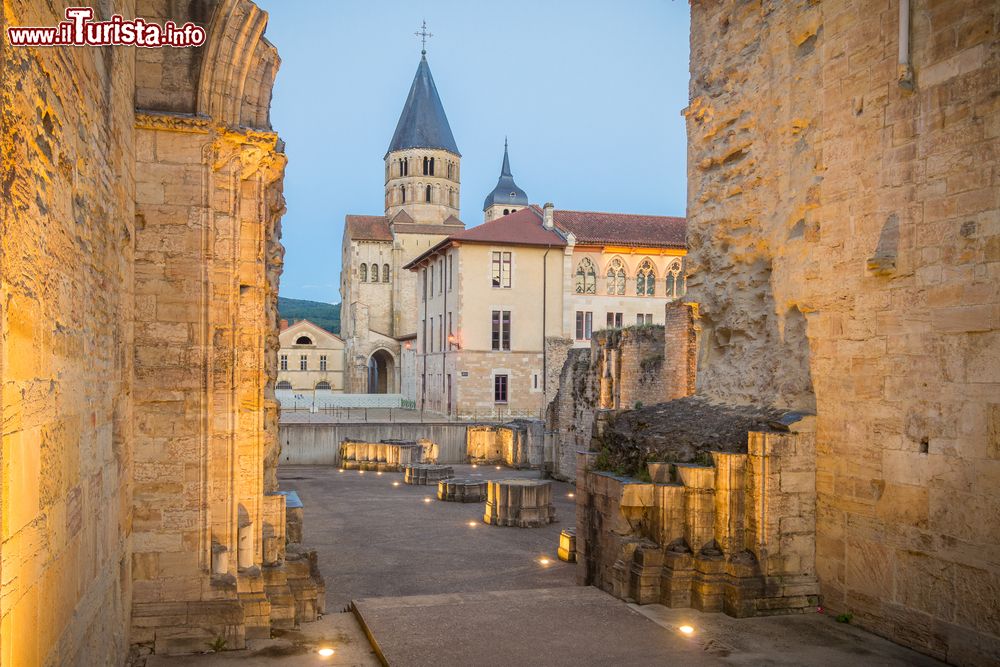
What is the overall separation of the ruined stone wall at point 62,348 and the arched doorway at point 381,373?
5567cm

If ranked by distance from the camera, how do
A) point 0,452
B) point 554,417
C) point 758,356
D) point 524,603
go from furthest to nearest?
1. point 554,417
2. point 758,356
3. point 524,603
4. point 0,452

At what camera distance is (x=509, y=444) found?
87.6ft

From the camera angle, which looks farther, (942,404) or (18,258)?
(942,404)

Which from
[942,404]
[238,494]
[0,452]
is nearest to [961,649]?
[942,404]

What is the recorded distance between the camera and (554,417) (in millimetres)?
25297

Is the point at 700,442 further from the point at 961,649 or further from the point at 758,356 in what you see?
the point at 961,649

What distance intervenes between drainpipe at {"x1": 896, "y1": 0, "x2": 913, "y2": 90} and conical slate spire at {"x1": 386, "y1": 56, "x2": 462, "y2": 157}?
230 ft

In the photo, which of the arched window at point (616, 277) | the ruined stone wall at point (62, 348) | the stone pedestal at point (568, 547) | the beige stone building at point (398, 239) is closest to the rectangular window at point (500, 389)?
the arched window at point (616, 277)

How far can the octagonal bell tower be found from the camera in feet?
245

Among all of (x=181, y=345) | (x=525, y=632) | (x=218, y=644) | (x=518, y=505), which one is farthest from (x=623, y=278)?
(x=218, y=644)

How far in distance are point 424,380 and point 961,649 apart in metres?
38.8

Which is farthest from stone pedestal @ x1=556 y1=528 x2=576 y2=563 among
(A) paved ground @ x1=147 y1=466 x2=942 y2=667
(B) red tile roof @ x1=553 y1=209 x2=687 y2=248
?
(B) red tile roof @ x1=553 y1=209 x2=687 y2=248

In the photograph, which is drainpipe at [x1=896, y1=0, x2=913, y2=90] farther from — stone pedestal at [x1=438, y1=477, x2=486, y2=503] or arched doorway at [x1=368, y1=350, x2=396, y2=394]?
arched doorway at [x1=368, y1=350, x2=396, y2=394]

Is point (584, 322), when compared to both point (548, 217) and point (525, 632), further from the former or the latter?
point (525, 632)
